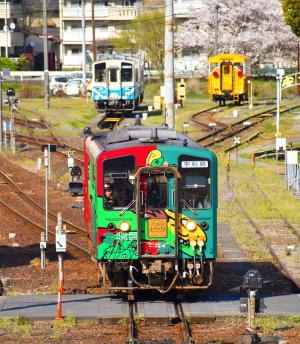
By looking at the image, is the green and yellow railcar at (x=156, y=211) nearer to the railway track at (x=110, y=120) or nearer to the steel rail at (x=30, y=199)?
the steel rail at (x=30, y=199)

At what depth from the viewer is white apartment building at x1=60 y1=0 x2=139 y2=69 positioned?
264ft

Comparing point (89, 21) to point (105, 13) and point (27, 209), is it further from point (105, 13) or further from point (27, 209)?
point (27, 209)

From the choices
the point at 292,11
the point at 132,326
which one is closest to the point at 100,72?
the point at 292,11

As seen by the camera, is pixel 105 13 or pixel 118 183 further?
pixel 105 13

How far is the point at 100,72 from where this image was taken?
1754 inches

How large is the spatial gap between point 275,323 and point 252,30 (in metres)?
54.9

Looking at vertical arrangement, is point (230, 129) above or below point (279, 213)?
above

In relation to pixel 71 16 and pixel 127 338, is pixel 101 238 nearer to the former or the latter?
pixel 127 338

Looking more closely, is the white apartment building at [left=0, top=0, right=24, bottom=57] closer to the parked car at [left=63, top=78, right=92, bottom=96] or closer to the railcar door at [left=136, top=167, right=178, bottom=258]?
the parked car at [left=63, top=78, right=92, bottom=96]

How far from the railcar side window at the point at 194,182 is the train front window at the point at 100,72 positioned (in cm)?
3025

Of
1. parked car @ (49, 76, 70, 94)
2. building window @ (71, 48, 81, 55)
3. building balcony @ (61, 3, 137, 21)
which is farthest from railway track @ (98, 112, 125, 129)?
building window @ (71, 48, 81, 55)

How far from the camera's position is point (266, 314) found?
14266mm

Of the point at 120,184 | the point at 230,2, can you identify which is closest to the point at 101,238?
the point at 120,184

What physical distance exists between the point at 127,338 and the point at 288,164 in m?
15.8
